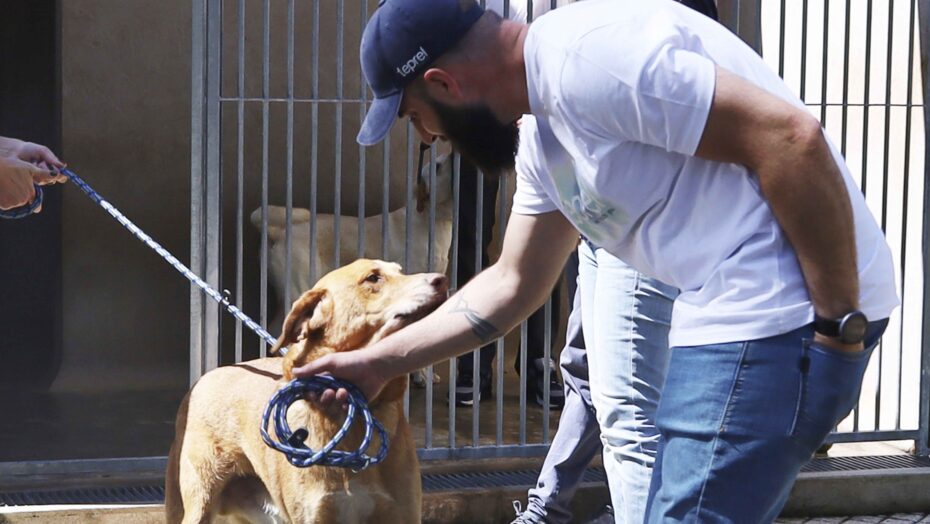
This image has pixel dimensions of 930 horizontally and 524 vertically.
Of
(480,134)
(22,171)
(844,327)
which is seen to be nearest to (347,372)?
(480,134)

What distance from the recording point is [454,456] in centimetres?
534

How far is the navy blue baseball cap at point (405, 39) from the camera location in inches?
86.8

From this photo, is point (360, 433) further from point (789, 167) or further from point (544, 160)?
point (789, 167)

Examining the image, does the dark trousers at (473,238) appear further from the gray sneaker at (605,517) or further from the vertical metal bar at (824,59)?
the vertical metal bar at (824,59)

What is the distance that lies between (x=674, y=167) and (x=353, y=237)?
482 cm

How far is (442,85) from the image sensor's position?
2.24 metres

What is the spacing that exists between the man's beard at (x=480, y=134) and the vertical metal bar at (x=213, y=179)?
272 centimetres

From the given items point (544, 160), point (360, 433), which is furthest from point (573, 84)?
point (360, 433)

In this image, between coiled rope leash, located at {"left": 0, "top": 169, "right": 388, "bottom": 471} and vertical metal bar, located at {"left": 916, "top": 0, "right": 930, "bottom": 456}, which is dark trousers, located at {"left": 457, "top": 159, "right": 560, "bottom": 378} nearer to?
vertical metal bar, located at {"left": 916, "top": 0, "right": 930, "bottom": 456}

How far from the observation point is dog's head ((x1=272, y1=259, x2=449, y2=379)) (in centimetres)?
345

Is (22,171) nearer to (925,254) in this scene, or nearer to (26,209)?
(26,209)

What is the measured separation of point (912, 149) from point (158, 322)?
4.19 m

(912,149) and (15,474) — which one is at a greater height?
(912,149)

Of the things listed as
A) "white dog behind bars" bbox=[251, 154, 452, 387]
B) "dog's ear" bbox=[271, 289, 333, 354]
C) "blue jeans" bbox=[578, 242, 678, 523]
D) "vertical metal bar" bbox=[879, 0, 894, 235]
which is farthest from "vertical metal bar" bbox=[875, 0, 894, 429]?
"dog's ear" bbox=[271, 289, 333, 354]
